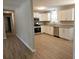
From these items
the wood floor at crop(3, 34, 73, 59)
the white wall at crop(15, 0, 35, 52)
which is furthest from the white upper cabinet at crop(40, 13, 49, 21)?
the wood floor at crop(3, 34, 73, 59)

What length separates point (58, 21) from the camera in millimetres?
9195

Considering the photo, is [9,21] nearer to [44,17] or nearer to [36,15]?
[36,15]

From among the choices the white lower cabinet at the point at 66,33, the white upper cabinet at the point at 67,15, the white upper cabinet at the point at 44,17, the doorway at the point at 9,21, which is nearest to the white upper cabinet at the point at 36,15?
the white upper cabinet at the point at 44,17

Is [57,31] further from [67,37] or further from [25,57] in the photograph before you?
[25,57]

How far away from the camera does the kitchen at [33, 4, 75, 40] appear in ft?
23.7

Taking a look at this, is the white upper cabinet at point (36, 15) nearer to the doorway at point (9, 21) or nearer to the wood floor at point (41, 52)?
the doorway at point (9, 21)

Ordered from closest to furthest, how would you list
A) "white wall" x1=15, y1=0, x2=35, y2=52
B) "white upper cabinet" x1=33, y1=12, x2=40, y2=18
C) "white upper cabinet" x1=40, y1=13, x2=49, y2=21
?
1. "white wall" x1=15, y1=0, x2=35, y2=52
2. "white upper cabinet" x1=33, y1=12, x2=40, y2=18
3. "white upper cabinet" x1=40, y1=13, x2=49, y2=21

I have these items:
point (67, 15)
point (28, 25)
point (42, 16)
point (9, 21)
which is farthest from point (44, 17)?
point (28, 25)

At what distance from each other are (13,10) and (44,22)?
3.51 metres

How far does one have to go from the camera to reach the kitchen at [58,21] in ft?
23.7

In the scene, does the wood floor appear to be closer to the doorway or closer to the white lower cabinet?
the white lower cabinet

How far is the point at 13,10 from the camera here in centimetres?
977

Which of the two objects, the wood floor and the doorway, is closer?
the wood floor

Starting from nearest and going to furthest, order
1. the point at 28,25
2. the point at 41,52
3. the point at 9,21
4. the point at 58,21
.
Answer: the point at 41,52
the point at 28,25
the point at 58,21
the point at 9,21
